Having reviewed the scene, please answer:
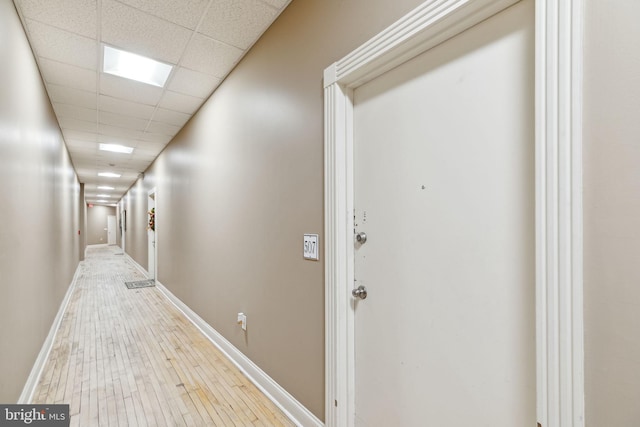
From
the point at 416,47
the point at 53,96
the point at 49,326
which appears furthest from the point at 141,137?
the point at 416,47

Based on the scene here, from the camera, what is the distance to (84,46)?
234 centimetres

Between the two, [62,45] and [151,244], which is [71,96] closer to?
[62,45]

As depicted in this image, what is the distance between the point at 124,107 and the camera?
3551mm

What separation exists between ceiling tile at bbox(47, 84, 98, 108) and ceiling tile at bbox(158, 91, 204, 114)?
75 cm

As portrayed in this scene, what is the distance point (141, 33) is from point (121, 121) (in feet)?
7.84

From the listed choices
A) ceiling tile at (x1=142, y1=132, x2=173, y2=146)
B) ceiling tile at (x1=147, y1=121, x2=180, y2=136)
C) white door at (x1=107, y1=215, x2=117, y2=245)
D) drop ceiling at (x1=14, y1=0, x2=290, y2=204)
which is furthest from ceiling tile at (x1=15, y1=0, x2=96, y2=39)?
white door at (x1=107, y1=215, x2=117, y2=245)

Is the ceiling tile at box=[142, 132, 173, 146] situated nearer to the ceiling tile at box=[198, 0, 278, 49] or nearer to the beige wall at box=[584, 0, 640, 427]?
the ceiling tile at box=[198, 0, 278, 49]

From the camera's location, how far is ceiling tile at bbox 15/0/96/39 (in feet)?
6.16

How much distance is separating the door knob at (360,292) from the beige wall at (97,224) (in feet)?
64.3

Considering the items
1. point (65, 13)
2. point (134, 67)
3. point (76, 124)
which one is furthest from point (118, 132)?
point (65, 13)

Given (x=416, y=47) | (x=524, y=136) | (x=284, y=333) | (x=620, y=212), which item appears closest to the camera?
(x=620, y=212)

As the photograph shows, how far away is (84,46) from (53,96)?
1518 millimetres

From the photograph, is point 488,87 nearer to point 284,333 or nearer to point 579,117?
point 579,117

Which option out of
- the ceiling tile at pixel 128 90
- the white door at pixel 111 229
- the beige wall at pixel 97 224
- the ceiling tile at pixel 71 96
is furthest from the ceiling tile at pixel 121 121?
the white door at pixel 111 229
